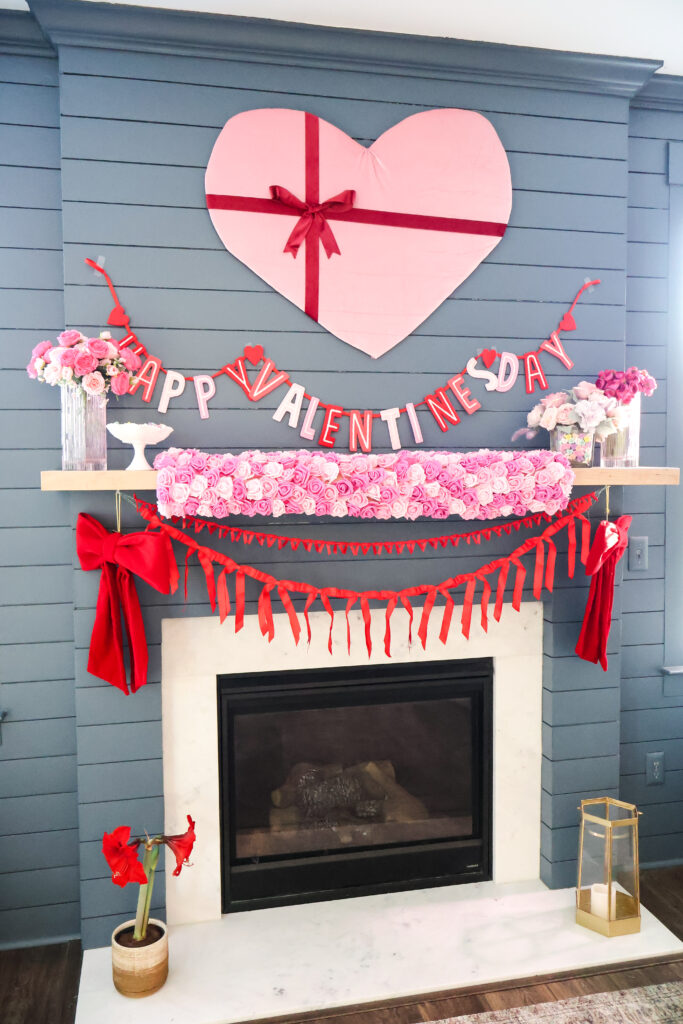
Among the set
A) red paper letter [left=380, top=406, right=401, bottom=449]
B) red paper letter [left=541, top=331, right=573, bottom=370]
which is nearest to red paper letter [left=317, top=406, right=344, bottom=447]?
red paper letter [left=380, top=406, right=401, bottom=449]

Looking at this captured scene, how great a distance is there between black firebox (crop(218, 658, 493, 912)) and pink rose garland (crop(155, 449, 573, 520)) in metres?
0.60

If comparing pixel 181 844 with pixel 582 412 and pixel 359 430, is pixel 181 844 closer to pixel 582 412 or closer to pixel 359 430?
pixel 359 430

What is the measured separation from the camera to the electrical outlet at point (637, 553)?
98.5 inches

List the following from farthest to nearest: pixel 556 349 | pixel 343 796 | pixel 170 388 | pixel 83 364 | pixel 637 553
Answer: pixel 637 553 < pixel 343 796 < pixel 556 349 < pixel 170 388 < pixel 83 364

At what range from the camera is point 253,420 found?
2105 millimetres

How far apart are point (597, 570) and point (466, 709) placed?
0.63 m

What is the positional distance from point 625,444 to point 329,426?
2.95 feet

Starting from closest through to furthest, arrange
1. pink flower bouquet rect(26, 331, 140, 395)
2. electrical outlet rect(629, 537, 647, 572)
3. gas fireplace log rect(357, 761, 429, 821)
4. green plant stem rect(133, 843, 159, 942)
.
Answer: pink flower bouquet rect(26, 331, 140, 395) < green plant stem rect(133, 843, 159, 942) < gas fireplace log rect(357, 761, 429, 821) < electrical outlet rect(629, 537, 647, 572)

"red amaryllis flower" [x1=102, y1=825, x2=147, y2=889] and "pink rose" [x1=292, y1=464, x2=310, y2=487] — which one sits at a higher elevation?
"pink rose" [x1=292, y1=464, x2=310, y2=487]

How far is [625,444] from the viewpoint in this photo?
2.19m

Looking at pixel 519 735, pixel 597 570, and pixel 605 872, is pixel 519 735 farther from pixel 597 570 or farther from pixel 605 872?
pixel 597 570

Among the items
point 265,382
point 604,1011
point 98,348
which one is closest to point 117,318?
point 98,348

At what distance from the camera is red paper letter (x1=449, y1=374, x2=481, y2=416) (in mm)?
2199

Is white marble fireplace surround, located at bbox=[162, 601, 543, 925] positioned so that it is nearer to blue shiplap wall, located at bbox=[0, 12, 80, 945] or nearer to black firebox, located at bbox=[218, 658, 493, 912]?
black firebox, located at bbox=[218, 658, 493, 912]
